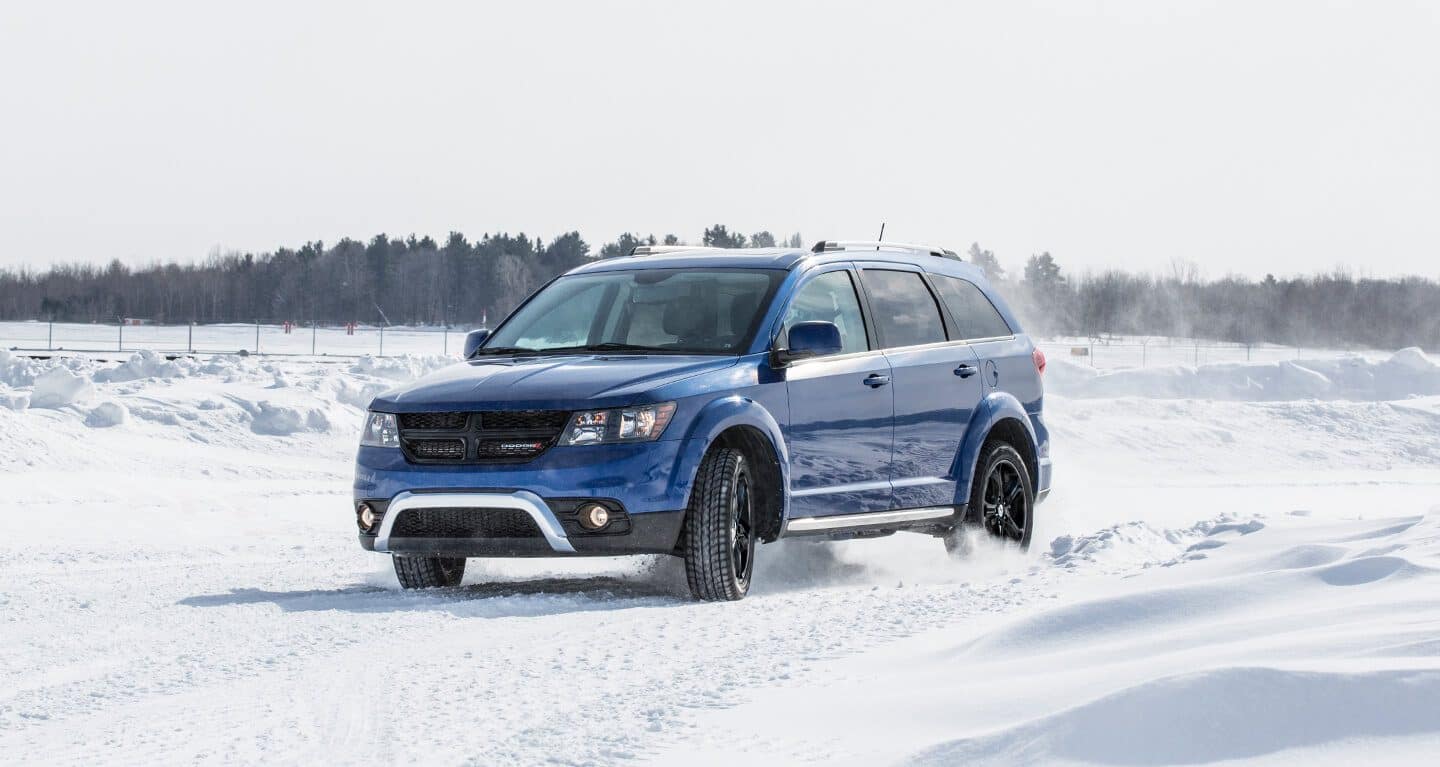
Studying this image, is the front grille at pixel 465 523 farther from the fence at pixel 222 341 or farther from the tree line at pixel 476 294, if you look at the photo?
the tree line at pixel 476 294

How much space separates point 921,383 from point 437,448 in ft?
9.45

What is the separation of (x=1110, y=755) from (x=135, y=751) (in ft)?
9.12

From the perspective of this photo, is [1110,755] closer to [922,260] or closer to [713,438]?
[713,438]

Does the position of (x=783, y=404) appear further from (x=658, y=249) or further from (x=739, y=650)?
(x=739, y=650)

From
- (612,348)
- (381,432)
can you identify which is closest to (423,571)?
(381,432)

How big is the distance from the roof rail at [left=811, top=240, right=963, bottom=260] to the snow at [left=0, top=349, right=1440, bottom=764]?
5.97 ft

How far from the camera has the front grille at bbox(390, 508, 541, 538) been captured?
804 centimetres

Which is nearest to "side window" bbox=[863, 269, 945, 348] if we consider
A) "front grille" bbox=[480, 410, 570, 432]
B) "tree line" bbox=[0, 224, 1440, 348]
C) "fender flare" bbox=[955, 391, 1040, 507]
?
"fender flare" bbox=[955, 391, 1040, 507]

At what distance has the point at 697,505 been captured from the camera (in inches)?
318

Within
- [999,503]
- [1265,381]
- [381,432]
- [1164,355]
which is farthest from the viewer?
[1164,355]

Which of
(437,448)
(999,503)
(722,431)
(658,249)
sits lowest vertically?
(999,503)

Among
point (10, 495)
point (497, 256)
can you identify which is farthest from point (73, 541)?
point (497, 256)

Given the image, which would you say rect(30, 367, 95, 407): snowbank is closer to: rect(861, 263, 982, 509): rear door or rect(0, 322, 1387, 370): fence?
rect(861, 263, 982, 509): rear door

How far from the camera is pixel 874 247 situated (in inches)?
402
